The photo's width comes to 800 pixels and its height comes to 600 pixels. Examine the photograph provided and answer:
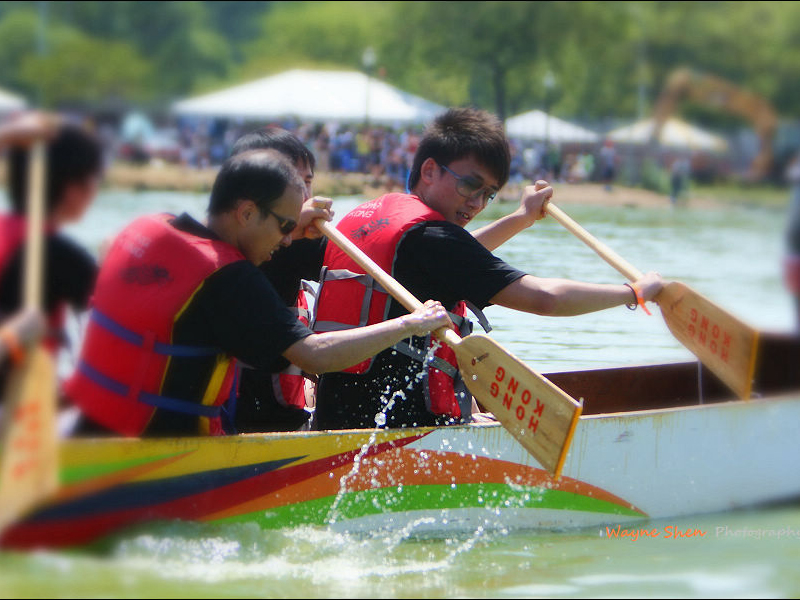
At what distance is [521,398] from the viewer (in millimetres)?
3650

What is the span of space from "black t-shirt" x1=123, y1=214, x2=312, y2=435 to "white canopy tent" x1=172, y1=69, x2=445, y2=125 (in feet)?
37.9

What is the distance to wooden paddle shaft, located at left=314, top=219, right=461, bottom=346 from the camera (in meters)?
3.54

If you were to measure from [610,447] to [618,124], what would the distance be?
9171mm

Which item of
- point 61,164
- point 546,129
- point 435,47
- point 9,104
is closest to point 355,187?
point 9,104

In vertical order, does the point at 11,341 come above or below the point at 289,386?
above

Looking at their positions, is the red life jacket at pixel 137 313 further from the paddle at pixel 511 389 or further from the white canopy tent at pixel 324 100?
the white canopy tent at pixel 324 100

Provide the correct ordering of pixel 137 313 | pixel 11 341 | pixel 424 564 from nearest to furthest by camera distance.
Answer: pixel 11 341 → pixel 137 313 → pixel 424 564

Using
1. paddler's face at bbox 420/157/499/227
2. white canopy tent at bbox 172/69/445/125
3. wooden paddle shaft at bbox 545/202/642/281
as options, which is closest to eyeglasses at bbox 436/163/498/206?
paddler's face at bbox 420/157/499/227

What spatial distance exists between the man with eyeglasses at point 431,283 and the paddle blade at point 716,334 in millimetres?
549

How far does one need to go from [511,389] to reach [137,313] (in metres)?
1.29

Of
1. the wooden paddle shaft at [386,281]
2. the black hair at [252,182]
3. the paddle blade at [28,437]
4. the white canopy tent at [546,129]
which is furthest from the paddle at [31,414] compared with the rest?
the white canopy tent at [546,129]

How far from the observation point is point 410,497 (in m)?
3.72

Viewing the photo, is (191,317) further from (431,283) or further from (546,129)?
(546,129)

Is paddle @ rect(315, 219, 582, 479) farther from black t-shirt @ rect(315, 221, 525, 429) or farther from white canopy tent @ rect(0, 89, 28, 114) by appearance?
white canopy tent @ rect(0, 89, 28, 114)
